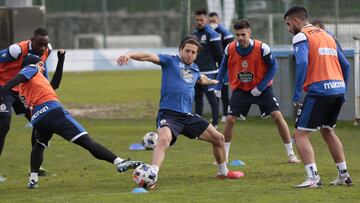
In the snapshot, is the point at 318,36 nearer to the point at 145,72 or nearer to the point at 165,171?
the point at 165,171

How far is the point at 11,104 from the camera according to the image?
1364cm

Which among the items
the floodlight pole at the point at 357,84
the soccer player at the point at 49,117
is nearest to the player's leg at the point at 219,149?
the soccer player at the point at 49,117

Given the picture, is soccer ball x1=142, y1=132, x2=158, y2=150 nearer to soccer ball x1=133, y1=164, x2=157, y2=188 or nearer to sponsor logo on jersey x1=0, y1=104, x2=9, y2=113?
sponsor logo on jersey x1=0, y1=104, x2=9, y2=113

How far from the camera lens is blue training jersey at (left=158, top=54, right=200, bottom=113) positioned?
12.3 m

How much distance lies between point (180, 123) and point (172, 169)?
5.60 feet

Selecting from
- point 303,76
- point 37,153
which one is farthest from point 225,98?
Result: point 303,76

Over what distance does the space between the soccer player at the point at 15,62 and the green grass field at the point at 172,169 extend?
852mm

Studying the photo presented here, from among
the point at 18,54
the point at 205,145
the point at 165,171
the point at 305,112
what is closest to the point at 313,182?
the point at 305,112

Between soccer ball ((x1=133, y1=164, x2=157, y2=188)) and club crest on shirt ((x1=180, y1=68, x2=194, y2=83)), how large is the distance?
4.63ft

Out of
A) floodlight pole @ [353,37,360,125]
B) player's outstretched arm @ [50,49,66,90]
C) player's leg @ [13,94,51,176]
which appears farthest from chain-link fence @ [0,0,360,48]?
player's outstretched arm @ [50,49,66,90]

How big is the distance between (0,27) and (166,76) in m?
10.00

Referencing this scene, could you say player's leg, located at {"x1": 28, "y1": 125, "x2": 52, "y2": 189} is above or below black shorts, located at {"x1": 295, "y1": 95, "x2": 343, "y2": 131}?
below

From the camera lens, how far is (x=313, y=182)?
37.2ft

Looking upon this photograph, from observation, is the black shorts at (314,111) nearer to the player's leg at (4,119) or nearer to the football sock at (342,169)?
the football sock at (342,169)
